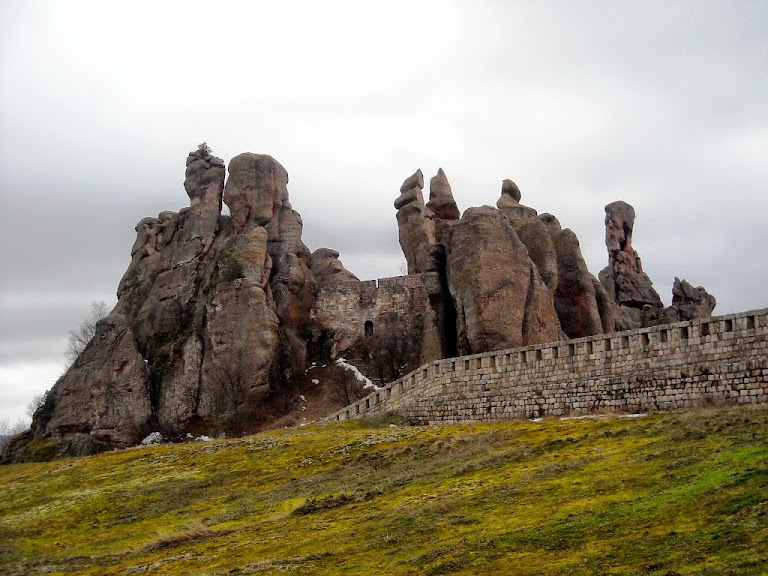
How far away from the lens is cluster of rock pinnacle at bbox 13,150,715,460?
220 feet

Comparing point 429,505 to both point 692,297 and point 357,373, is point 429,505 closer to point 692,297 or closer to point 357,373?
point 357,373

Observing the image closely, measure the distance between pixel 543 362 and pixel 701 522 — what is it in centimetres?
2507

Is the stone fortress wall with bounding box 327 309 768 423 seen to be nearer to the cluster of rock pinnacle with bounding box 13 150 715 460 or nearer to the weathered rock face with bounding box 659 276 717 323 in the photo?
the cluster of rock pinnacle with bounding box 13 150 715 460

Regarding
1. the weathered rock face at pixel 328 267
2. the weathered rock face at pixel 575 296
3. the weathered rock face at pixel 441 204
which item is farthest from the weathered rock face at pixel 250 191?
the weathered rock face at pixel 575 296

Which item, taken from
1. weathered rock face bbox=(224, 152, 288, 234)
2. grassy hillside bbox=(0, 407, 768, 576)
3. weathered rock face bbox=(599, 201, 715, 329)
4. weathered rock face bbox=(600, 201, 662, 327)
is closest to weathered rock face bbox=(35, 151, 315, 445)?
weathered rock face bbox=(224, 152, 288, 234)

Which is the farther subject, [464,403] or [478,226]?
[478,226]

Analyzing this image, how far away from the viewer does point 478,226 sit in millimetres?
67375

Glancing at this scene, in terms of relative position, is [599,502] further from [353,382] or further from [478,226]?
[353,382]

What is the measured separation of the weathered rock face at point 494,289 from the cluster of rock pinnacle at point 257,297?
10cm

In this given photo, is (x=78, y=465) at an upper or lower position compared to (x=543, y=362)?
lower

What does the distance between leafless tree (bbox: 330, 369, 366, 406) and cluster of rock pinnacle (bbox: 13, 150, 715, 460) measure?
3540mm

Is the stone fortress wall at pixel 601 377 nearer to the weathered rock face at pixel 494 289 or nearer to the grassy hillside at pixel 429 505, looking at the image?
the grassy hillside at pixel 429 505

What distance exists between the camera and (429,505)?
971 inches

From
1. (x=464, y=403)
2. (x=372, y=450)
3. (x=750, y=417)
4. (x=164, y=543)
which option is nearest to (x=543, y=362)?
(x=464, y=403)
